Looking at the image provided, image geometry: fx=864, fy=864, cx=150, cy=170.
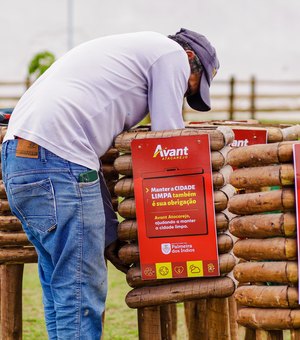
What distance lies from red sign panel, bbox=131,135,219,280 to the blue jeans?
0.23 meters

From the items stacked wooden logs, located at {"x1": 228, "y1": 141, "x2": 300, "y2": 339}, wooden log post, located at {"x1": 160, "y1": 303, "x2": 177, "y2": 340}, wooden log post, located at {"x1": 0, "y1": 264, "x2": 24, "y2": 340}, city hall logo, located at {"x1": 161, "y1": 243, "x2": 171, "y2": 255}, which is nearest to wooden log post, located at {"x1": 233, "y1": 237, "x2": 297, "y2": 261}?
stacked wooden logs, located at {"x1": 228, "y1": 141, "x2": 300, "y2": 339}

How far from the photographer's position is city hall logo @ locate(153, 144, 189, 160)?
13.1ft

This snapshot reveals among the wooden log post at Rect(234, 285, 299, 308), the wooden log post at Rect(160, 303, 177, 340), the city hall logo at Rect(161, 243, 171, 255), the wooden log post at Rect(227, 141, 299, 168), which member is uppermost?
the wooden log post at Rect(227, 141, 299, 168)

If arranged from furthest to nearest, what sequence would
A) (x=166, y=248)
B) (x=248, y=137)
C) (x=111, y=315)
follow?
(x=111, y=315) < (x=248, y=137) < (x=166, y=248)

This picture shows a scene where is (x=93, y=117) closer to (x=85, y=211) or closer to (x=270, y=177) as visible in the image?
(x=85, y=211)

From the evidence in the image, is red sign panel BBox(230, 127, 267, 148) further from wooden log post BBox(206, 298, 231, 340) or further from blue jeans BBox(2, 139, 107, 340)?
blue jeans BBox(2, 139, 107, 340)

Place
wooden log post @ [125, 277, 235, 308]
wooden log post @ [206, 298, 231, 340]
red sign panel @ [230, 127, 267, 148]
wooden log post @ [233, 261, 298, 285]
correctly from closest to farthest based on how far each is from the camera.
A: wooden log post @ [233, 261, 298, 285]
wooden log post @ [125, 277, 235, 308]
wooden log post @ [206, 298, 231, 340]
red sign panel @ [230, 127, 267, 148]

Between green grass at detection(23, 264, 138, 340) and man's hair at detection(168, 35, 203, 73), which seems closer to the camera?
man's hair at detection(168, 35, 203, 73)

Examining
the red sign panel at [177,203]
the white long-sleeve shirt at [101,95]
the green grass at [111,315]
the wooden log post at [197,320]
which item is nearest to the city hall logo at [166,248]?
the red sign panel at [177,203]

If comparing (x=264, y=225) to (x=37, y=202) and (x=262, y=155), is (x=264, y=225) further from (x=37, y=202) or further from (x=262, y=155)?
(x=37, y=202)

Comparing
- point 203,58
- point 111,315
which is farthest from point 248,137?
point 111,315

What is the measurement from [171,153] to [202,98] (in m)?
0.45

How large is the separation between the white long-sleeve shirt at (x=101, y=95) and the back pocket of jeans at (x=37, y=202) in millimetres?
182

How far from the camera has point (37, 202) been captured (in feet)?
12.8
